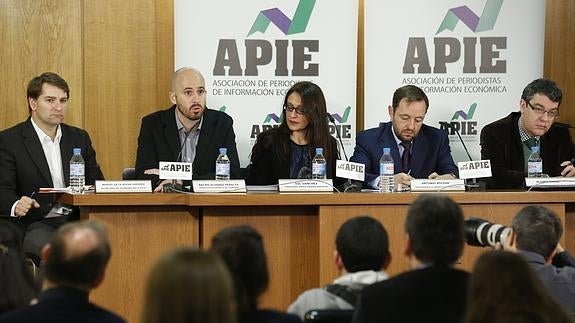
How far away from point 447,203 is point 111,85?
13.6 feet

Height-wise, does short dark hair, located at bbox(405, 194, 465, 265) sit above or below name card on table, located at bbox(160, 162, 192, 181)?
below

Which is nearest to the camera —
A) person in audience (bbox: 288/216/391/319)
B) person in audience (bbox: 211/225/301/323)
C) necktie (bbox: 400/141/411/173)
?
person in audience (bbox: 211/225/301/323)

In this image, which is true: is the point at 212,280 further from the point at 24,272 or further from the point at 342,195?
the point at 342,195

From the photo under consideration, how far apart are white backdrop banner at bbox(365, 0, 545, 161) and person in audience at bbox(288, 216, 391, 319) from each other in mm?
3558

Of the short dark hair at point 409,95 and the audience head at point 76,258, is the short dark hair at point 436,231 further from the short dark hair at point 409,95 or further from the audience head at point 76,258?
the short dark hair at point 409,95

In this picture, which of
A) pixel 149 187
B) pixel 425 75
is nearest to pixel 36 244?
pixel 149 187

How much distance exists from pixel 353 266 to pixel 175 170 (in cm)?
195

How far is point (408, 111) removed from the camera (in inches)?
220

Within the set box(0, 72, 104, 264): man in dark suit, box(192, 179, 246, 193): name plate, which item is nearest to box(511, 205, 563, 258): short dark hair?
box(192, 179, 246, 193): name plate

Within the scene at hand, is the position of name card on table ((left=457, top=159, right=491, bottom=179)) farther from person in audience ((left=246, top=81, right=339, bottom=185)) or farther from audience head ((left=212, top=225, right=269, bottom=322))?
audience head ((left=212, top=225, right=269, bottom=322))

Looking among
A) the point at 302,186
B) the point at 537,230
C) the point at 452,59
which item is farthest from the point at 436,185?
the point at 452,59

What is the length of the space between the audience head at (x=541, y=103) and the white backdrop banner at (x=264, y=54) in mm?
A: 1218

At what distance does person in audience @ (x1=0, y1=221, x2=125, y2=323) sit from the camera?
2.49 m

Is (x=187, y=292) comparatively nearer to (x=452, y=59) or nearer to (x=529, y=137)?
(x=529, y=137)
